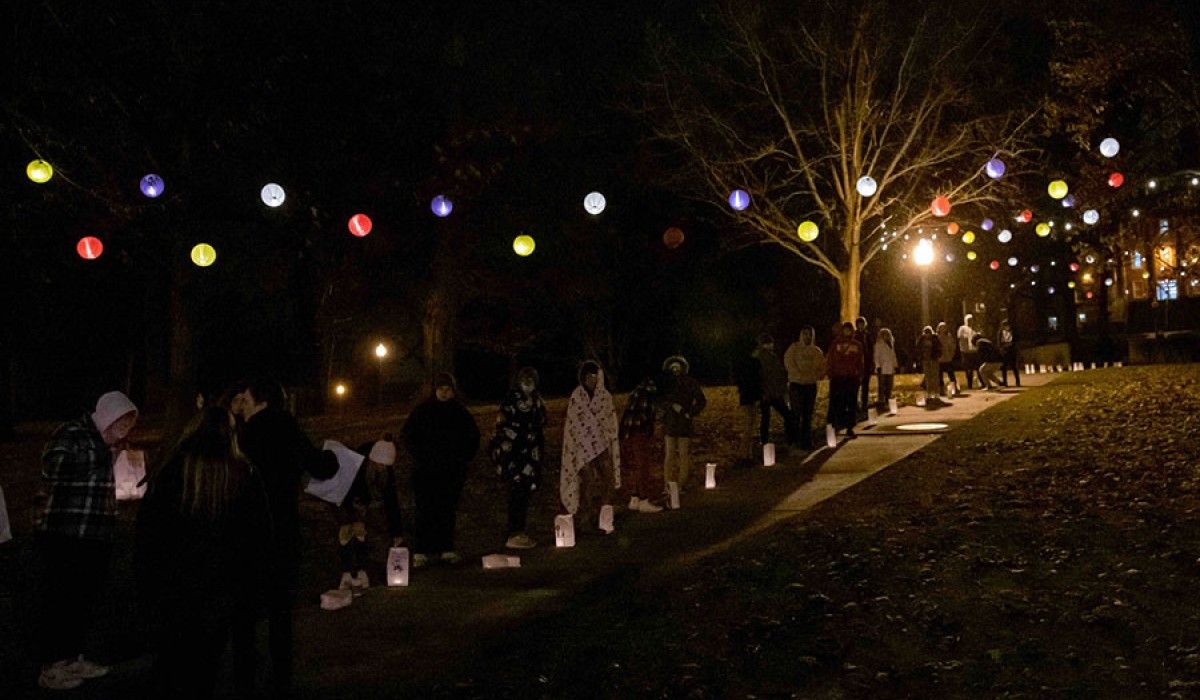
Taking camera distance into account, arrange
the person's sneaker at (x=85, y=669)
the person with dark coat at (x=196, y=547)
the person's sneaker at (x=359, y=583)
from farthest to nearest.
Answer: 1. the person's sneaker at (x=359, y=583)
2. the person's sneaker at (x=85, y=669)
3. the person with dark coat at (x=196, y=547)

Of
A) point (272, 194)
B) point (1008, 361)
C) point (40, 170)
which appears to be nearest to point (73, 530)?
point (272, 194)

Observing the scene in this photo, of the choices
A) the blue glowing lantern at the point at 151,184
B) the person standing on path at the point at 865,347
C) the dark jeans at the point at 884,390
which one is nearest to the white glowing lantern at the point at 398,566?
the blue glowing lantern at the point at 151,184

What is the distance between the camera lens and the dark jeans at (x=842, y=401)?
18.9 meters

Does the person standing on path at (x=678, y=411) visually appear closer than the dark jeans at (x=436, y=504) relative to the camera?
No

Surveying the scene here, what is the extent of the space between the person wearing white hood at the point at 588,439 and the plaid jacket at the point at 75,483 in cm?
577

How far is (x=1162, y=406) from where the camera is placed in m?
20.0

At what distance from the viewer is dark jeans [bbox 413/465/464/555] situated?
1130cm

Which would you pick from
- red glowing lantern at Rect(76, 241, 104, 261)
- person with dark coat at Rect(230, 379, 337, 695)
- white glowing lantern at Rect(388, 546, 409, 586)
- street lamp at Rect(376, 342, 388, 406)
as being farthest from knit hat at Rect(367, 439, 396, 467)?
street lamp at Rect(376, 342, 388, 406)

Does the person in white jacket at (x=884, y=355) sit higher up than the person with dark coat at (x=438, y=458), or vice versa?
the person in white jacket at (x=884, y=355)

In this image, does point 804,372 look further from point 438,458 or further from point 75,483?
point 75,483

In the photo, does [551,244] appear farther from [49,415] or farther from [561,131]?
[49,415]

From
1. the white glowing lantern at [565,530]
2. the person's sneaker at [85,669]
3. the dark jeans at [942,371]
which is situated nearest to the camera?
the person's sneaker at [85,669]

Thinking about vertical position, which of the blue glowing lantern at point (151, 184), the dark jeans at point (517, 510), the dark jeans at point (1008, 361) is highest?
the blue glowing lantern at point (151, 184)

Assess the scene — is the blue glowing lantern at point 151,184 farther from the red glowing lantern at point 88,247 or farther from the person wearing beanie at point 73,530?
the person wearing beanie at point 73,530
